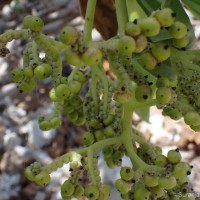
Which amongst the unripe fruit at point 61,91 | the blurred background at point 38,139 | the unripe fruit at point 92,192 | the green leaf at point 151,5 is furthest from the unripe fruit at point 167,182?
the blurred background at point 38,139

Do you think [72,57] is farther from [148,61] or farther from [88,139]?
[88,139]

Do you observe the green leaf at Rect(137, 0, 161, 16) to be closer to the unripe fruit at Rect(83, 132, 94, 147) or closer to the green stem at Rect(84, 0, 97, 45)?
the green stem at Rect(84, 0, 97, 45)

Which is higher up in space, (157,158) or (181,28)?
(181,28)

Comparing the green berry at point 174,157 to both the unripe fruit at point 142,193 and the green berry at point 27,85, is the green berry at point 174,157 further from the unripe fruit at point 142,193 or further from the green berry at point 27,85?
the green berry at point 27,85

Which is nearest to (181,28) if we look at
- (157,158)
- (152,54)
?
(152,54)

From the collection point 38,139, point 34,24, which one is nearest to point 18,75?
point 34,24

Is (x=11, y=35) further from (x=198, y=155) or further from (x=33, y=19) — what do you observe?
(x=198, y=155)

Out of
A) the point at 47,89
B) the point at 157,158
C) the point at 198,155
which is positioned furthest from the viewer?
the point at 47,89
